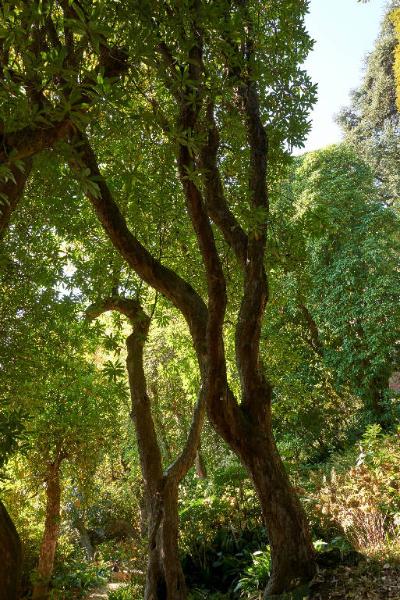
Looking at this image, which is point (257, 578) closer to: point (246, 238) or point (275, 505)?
point (275, 505)

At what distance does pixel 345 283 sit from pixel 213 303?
11.9 m

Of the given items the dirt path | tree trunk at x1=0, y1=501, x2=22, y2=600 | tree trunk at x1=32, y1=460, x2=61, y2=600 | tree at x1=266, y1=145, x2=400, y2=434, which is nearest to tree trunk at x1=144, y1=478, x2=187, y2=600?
tree trunk at x1=0, y1=501, x2=22, y2=600

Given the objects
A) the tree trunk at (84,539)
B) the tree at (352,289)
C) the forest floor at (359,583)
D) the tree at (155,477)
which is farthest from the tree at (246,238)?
the tree trunk at (84,539)

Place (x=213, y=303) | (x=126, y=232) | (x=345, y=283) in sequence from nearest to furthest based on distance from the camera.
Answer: (x=213, y=303) → (x=126, y=232) → (x=345, y=283)

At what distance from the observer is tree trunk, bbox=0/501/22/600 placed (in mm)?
2152

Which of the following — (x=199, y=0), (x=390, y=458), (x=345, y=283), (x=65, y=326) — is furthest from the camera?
(x=345, y=283)

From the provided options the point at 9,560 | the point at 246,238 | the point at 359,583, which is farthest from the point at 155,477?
the point at 9,560

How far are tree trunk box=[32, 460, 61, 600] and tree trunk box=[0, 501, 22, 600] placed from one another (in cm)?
731

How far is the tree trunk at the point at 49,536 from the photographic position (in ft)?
28.7

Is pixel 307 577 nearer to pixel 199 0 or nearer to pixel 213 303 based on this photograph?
pixel 213 303

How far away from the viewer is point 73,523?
627 inches

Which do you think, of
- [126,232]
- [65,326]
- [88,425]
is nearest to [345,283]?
[88,425]

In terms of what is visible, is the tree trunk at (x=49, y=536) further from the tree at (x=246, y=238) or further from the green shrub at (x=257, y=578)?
the tree at (x=246, y=238)

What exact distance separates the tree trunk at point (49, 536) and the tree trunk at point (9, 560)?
288 inches
